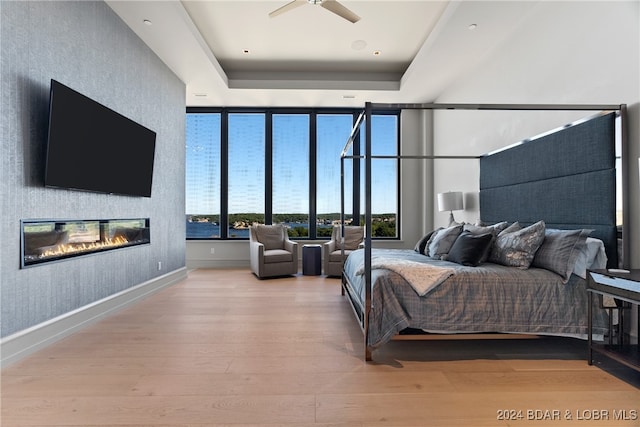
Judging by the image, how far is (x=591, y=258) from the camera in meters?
2.52

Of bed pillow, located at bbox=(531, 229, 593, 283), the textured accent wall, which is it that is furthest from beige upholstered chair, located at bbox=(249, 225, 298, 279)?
bed pillow, located at bbox=(531, 229, 593, 283)

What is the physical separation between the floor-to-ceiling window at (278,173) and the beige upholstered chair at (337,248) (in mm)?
824

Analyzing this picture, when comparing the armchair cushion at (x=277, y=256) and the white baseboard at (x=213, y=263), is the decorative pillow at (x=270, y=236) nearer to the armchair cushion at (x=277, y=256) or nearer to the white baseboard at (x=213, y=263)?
the armchair cushion at (x=277, y=256)

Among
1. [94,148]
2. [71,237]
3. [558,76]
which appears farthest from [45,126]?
[558,76]

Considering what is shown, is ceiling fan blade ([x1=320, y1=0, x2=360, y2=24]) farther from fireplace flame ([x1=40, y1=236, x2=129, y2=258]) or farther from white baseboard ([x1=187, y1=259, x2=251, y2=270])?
white baseboard ([x1=187, y1=259, x2=251, y2=270])

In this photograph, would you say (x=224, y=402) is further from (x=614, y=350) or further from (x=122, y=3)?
(x=122, y=3)

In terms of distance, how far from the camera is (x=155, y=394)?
1944 mm

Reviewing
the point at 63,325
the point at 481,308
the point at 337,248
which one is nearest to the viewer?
the point at 481,308

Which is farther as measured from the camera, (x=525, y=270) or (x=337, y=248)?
(x=337, y=248)

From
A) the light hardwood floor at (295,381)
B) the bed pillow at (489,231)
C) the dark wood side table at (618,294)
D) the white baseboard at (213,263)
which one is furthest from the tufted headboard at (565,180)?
the white baseboard at (213,263)

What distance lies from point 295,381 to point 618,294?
209 centimetres

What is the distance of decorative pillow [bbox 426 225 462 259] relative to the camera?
11.5ft

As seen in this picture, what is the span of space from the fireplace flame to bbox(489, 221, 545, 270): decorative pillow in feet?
12.6

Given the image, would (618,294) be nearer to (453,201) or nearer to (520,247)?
(520,247)
